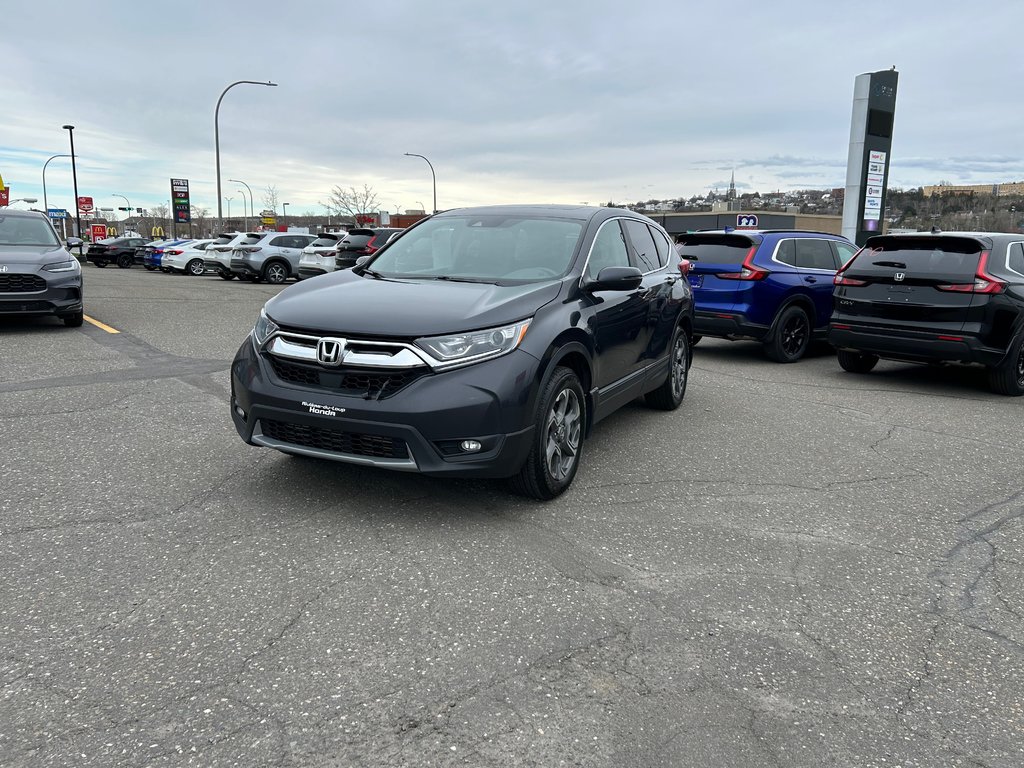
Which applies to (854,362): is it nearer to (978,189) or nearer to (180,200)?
(978,189)

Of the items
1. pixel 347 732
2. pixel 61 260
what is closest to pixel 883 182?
pixel 61 260

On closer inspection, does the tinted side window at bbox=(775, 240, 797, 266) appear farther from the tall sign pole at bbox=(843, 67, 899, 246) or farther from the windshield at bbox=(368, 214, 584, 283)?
the tall sign pole at bbox=(843, 67, 899, 246)

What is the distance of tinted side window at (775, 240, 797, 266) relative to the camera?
388 inches

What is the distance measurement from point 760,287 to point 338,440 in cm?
692

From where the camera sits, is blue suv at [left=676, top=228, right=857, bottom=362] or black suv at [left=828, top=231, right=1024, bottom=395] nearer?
black suv at [left=828, top=231, right=1024, bottom=395]

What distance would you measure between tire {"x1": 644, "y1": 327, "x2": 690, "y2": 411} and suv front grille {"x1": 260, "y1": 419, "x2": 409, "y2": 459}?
3.28 m

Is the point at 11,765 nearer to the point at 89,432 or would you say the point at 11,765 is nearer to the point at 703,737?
the point at 703,737

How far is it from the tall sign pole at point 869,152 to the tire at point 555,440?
63.3ft

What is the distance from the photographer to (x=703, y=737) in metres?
2.50

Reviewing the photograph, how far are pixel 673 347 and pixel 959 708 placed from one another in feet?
14.3

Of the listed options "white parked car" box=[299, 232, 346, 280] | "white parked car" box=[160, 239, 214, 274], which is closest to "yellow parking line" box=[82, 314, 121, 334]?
"white parked car" box=[299, 232, 346, 280]

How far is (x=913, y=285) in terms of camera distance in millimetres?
8336

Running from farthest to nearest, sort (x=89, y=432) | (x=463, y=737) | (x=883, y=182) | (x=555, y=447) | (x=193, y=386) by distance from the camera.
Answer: (x=883, y=182) < (x=193, y=386) < (x=89, y=432) < (x=555, y=447) < (x=463, y=737)

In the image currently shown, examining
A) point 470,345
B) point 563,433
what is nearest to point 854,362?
point 563,433
